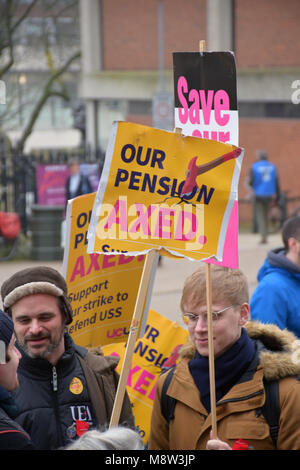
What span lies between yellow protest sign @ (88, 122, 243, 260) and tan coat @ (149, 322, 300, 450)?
486 millimetres

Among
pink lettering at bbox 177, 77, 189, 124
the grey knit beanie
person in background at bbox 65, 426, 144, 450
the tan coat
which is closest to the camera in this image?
person in background at bbox 65, 426, 144, 450

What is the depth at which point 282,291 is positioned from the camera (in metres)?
4.12

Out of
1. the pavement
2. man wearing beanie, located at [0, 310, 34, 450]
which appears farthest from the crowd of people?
the pavement

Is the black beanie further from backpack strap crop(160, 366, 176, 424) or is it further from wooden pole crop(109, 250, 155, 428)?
backpack strap crop(160, 366, 176, 424)

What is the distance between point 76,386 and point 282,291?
4.81 feet

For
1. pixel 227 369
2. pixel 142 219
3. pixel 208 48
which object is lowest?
pixel 227 369

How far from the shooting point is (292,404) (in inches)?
112

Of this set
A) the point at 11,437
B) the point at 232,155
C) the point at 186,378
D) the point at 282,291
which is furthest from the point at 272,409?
the point at 282,291

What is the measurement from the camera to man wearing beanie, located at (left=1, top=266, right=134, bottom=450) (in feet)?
9.77

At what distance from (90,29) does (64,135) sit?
72.9 ft

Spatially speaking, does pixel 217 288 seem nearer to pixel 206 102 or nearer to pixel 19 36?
pixel 206 102

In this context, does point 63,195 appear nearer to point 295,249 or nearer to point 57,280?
point 295,249

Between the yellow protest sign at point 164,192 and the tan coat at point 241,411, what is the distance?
486 mm

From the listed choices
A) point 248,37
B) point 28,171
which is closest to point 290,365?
point 28,171
